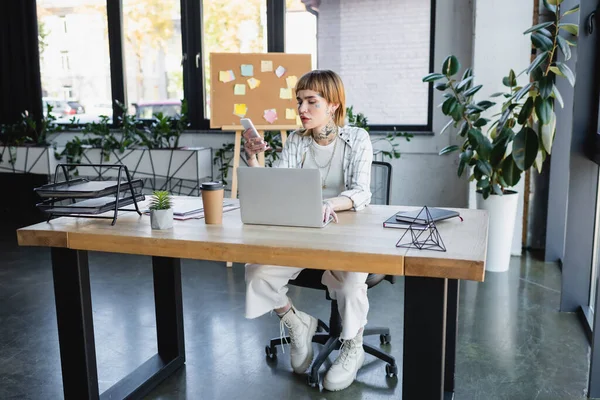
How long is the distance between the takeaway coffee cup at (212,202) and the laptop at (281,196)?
0.09 meters

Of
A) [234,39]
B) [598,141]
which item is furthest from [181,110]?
[598,141]

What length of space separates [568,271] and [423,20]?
240 cm

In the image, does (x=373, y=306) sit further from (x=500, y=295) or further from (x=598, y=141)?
(x=598, y=141)

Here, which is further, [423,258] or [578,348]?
[578,348]

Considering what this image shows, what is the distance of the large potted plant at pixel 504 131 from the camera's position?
3072mm

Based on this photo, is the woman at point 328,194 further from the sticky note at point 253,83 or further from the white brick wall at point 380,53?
the white brick wall at point 380,53

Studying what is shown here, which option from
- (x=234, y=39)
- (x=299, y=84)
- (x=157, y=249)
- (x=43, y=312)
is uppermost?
(x=234, y=39)

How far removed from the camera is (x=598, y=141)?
278 centimetres

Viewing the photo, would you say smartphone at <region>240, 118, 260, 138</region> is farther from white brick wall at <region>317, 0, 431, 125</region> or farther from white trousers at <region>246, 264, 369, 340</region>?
white brick wall at <region>317, 0, 431, 125</region>

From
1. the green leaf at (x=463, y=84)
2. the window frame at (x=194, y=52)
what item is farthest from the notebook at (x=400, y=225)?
the window frame at (x=194, y=52)

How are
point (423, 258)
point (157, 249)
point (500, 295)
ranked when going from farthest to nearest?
point (500, 295) < point (157, 249) < point (423, 258)

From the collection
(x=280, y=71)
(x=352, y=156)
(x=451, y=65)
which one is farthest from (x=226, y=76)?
(x=352, y=156)

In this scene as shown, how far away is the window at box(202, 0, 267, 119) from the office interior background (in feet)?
0.04

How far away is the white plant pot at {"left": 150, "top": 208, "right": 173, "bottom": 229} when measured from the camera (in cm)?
184
